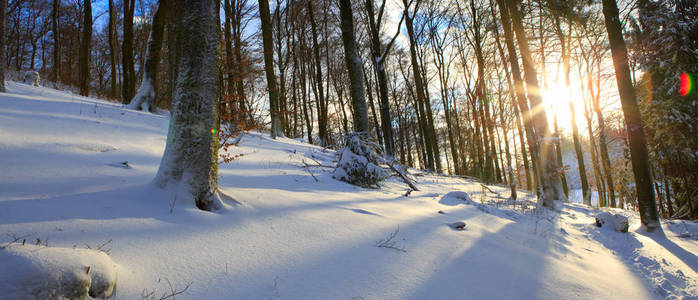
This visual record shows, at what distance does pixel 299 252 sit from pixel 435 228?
1.57 metres

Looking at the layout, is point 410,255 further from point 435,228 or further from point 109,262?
point 109,262

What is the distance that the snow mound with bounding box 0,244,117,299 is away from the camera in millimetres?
900

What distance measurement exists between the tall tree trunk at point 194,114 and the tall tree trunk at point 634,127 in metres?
7.21

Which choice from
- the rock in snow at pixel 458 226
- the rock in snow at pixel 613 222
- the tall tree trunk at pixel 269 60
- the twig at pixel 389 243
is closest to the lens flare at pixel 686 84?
the rock in snow at pixel 613 222

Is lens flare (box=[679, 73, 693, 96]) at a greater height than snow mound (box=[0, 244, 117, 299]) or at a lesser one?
greater

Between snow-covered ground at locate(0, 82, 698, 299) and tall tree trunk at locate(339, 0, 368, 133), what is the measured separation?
2051mm

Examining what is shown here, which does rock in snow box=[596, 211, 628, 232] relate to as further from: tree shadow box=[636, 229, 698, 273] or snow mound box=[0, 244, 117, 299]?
snow mound box=[0, 244, 117, 299]

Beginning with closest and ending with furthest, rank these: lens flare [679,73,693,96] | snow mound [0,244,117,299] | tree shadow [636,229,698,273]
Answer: snow mound [0,244,117,299] → tree shadow [636,229,698,273] → lens flare [679,73,693,96]

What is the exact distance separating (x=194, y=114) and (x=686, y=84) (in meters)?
13.9

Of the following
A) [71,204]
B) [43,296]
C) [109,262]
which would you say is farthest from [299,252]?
[71,204]

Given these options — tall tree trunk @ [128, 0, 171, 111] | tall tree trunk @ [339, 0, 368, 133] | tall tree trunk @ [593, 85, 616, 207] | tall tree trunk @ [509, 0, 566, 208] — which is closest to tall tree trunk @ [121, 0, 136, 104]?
tall tree trunk @ [128, 0, 171, 111]

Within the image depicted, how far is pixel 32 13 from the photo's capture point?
19984 millimetres

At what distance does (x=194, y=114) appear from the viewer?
2244 mm

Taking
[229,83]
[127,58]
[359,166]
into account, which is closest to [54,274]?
[359,166]
